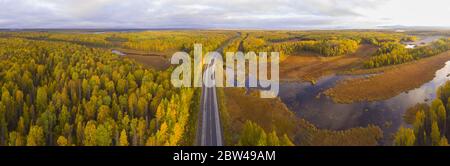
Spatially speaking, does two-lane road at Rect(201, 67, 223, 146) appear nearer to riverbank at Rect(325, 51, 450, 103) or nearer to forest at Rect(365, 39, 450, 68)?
riverbank at Rect(325, 51, 450, 103)

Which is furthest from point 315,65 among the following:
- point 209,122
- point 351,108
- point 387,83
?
point 209,122

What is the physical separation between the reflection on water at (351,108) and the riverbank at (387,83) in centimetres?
278

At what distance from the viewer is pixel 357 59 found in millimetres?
154875

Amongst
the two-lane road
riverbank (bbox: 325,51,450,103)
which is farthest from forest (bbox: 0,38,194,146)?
riverbank (bbox: 325,51,450,103)

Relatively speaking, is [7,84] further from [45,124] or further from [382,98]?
[382,98]

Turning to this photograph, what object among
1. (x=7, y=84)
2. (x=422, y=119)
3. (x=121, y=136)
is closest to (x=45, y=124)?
(x=121, y=136)

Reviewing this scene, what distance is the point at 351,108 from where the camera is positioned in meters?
78.9

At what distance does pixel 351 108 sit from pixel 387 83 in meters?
31.3

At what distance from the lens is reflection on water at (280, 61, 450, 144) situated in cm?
6769

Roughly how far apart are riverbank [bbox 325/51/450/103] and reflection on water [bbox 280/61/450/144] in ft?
9.12

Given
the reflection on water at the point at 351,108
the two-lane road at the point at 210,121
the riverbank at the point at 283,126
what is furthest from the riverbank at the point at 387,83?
the two-lane road at the point at 210,121

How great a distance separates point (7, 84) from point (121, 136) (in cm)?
4397

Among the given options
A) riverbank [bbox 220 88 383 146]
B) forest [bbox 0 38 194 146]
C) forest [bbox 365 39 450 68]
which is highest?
forest [bbox 365 39 450 68]
